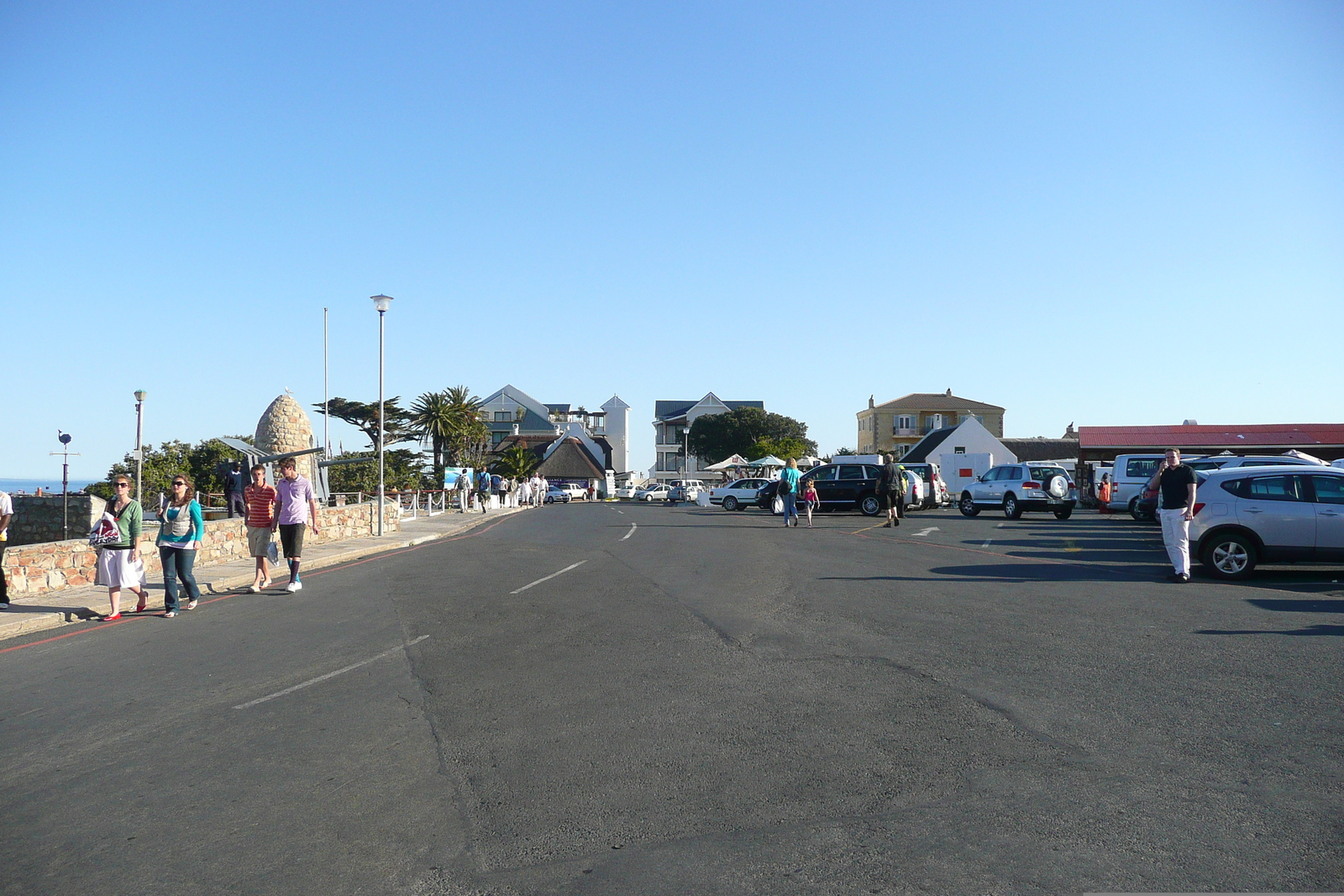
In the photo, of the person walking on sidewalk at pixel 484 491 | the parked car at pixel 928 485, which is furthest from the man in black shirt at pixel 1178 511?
the person walking on sidewalk at pixel 484 491

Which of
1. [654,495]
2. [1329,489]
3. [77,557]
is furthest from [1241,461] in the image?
[654,495]

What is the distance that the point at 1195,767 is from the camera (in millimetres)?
5094

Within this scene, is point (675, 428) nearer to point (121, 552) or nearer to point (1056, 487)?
point (1056, 487)

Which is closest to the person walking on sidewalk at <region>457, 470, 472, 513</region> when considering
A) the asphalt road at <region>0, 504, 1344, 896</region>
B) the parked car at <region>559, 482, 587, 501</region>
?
the parked car at <region>559, 482, 587, 501</region>

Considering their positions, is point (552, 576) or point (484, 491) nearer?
point (552, 576)

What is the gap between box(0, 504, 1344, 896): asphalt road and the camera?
13.3 ft

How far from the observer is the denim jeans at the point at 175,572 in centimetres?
1140

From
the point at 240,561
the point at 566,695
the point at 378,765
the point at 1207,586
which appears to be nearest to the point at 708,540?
the point at 240,561

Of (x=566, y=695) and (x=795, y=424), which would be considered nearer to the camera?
(x=566, y=695)

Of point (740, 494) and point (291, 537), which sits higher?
point (291, 537)

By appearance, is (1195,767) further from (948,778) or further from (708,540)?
(708,540)

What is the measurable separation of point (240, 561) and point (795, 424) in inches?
3362

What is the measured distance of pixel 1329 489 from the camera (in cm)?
1274

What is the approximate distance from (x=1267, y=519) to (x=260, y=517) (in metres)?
Answer: 13.6
